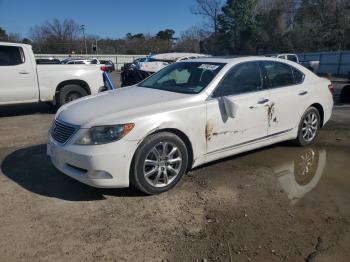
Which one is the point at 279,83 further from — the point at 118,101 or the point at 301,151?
the point at 118,101

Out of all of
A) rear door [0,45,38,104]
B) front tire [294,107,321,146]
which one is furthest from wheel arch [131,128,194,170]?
rear door [0,45,38,104]

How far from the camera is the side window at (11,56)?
8586 millimetres

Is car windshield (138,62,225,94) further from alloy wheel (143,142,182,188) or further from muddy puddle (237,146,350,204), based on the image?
muddy puddle (237,146,350,204)

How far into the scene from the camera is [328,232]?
3377 millimetres

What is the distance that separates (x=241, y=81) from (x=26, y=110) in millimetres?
7499

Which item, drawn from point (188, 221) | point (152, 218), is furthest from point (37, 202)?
point (188, 221)

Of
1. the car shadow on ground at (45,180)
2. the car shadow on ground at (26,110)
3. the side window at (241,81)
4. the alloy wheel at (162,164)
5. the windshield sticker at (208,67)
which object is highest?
the windshield sticker at (208,67)

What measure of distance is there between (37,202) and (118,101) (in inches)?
59.3

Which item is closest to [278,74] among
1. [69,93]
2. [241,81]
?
[241,81]

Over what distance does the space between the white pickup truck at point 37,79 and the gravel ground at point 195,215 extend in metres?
3.71

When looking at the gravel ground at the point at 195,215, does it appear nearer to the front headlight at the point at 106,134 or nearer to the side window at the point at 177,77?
the front headlight at the point at 106,134

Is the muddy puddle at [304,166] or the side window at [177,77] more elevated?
the side window at [177,77]

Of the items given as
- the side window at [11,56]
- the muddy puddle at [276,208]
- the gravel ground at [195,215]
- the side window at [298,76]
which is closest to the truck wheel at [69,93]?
the side window at [11,56]

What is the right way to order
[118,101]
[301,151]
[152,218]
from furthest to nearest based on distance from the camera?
[301,151], [118,101], [152,218]
